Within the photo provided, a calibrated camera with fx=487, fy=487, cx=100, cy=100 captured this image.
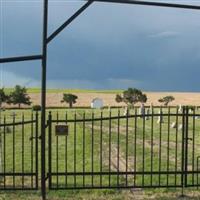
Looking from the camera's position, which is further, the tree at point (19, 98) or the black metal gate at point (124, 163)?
the tree at point (19, 98)

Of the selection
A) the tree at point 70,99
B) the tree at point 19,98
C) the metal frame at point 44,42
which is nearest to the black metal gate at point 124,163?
the metal frame at point 44,42

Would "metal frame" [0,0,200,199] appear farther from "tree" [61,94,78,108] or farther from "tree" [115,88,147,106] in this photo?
"tree" [115,88,147,106]

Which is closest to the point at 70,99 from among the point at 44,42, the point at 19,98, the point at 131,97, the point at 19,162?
the point at 19,98

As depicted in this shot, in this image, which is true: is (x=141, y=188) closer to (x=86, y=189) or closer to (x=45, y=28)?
(x=86, y=189)

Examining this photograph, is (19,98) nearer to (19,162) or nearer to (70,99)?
(70,99)

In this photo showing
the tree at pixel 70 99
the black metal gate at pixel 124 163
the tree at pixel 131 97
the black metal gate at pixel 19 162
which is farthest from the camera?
the tree at pixel 131 97

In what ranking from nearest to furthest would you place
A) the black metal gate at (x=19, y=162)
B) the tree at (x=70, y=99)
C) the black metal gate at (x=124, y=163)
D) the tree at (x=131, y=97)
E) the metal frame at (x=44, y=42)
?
the metal frame at (x=44, y=42) → the black metal gate at (x=19, y=162) → the black metal gate at (x=124, y=163) → the tree at (x=70, y=99) → the tree at (x=131, y=97)

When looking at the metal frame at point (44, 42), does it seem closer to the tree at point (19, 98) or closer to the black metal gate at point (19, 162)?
the black metal gate at point (19, 162)

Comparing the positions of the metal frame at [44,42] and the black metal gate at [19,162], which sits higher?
the metal frame at [44,42]

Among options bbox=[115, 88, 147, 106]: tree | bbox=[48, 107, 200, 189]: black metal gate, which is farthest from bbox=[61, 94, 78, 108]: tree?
bbox=[48, 107, 200, 189]: black metal gate

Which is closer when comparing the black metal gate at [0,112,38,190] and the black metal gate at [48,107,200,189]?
the black metal gate at [0,112,38,190]

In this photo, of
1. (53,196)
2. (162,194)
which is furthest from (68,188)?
(162,194)

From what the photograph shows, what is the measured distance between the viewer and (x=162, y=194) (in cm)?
953

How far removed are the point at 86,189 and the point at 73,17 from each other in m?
3.41
